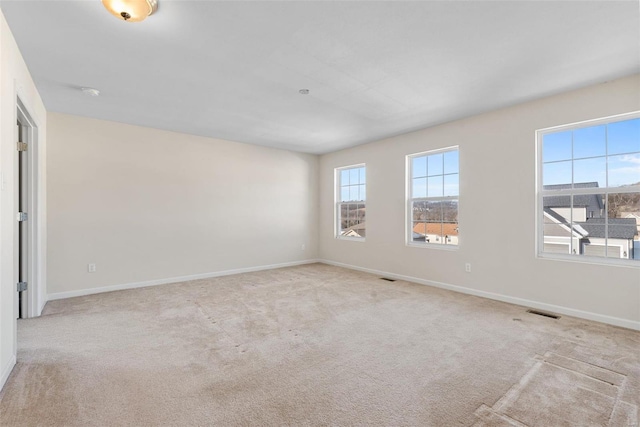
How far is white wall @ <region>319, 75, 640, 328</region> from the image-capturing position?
310cm

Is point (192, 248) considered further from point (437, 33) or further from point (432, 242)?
point (437, 33)

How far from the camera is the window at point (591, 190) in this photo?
3.07 meters

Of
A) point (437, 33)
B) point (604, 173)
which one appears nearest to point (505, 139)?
point (604, 173)

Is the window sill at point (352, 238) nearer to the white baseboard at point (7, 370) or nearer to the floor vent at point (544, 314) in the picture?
the floor vent at point (544, 314)

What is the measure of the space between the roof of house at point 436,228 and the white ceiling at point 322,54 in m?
1.66

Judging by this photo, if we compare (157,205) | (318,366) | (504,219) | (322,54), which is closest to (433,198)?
(504,219)

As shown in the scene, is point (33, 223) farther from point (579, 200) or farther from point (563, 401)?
point (579, 200)

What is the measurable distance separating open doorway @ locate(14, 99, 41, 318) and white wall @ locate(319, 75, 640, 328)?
4.85m

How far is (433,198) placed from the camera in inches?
187

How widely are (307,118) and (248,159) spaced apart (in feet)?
6.63

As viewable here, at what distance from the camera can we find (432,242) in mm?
4777

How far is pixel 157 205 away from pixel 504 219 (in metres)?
5.13

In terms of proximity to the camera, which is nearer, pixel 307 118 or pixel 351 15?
pixel 351 15

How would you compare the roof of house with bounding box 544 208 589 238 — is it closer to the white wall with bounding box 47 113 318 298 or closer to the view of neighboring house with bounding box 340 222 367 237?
the view of neighboring house with bounding box 340 222 367 237
